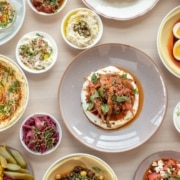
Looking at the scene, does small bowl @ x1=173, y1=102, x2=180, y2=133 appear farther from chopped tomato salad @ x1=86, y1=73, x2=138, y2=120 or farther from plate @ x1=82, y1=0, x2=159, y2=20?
plate @ x1=82, y1=0, x2=159, y2=20

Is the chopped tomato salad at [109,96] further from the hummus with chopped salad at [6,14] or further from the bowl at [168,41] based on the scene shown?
the hummus with chopped salad at [6,14]

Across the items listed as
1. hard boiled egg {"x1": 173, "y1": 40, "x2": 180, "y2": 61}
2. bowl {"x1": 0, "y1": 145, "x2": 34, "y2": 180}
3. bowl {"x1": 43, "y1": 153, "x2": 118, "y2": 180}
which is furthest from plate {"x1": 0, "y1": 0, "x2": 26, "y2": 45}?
hard boiled egg {"x1": 173, "y1": 40, "x2": 180, "y2": 61}

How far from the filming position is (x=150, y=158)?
9.45 ft

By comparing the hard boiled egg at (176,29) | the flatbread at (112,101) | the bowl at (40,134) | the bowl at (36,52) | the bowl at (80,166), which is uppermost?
the hard boiled egg at (176,29)

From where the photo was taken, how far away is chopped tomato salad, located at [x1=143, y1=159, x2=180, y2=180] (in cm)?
286

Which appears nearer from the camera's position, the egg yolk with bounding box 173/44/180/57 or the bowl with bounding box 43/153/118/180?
the bowl with bounding box 43/153/118/180

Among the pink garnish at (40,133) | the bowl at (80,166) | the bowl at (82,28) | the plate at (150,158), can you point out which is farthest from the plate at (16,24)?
the plate at (150,158)

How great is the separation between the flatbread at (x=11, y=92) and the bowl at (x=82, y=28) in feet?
0.96

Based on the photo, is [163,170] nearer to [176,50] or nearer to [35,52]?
[176,50]

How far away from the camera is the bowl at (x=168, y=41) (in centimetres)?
293

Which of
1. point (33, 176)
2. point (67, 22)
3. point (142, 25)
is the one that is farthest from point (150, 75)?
point (33, 176)

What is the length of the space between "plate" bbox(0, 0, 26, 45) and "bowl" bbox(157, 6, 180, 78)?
670mm

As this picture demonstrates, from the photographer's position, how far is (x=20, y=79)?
2.87m

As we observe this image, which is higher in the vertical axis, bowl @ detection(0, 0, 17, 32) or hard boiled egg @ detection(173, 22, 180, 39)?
bowl @ detection(0, 0, 17, 32)
